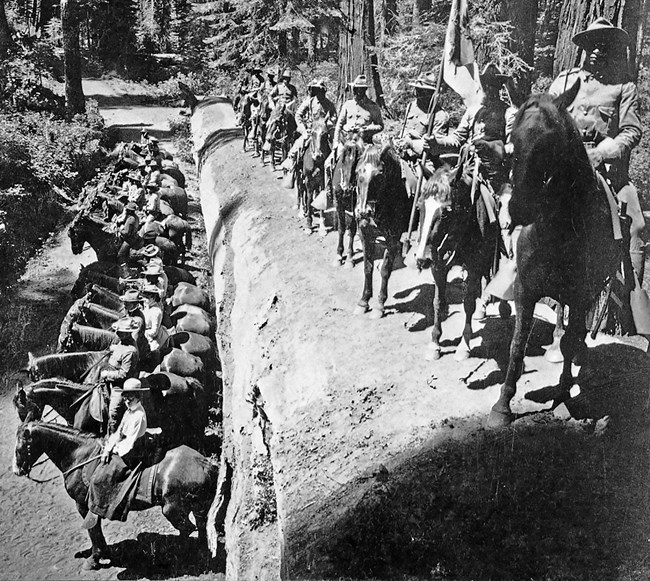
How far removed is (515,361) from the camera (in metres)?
7.10

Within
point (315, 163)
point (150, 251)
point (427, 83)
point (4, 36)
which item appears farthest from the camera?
point (4, 36)

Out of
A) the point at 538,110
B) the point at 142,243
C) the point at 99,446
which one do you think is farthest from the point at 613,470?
the point at 142,243

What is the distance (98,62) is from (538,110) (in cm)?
4711

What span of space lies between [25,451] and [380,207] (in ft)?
18.8

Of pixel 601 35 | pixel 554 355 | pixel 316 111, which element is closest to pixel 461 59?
pixel 601 35

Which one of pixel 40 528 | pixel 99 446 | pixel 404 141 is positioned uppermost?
pixel 404 141

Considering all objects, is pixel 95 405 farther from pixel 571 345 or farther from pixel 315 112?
pixel 315 112

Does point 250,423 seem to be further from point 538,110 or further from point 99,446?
point 538,110

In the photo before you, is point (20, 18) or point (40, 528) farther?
point (20, 18)

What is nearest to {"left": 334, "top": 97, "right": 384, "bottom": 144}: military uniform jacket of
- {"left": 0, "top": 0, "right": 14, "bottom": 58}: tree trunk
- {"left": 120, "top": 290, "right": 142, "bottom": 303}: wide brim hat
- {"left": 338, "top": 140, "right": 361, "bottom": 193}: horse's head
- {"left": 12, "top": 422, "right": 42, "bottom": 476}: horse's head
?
{"left": 338, "top": 140, "right": 361, "bottom": 193}: horse's head

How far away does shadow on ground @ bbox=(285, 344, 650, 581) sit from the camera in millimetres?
5715

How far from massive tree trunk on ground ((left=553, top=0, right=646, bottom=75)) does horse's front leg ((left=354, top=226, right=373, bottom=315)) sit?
4.02 meters

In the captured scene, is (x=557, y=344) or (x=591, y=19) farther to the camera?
(x=591, y=19)

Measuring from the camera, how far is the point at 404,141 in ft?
32.2
